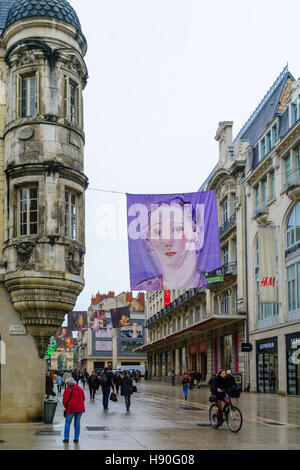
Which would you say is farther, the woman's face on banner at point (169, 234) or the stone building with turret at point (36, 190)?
the woman's face on banner at point (169, 234)

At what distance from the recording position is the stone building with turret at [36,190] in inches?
750

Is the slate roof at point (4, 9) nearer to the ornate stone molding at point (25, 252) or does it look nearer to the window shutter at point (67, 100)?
the window shutter at point (67, 100)

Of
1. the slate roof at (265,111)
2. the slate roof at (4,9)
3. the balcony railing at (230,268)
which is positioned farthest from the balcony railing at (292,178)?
the slate roof at (4,9)

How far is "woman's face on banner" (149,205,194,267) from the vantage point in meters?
19.8

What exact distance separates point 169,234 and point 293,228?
60.6 ft

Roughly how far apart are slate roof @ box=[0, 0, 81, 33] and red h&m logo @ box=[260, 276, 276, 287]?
68.1 feet

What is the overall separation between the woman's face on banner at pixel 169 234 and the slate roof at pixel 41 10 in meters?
6.82

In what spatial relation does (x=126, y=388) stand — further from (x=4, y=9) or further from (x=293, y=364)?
(x=4, y=9)

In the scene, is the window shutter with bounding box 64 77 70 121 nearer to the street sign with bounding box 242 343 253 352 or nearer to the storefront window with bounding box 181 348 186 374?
the street sign with bounding box 242 343 253 352

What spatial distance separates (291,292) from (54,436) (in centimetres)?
2363

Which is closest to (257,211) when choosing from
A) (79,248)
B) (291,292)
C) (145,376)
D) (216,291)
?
(291,292)

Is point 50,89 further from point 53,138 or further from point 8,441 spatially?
point 8,441

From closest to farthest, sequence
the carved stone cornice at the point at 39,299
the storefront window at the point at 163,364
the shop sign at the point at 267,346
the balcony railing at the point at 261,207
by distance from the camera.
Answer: the carved stone cornice at the point at 39,299 → the shop sign at the point at 267,346 → the balcony railing at the point at 261,207 → the storefront window at the point at 163,364

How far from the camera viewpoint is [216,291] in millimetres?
53906
